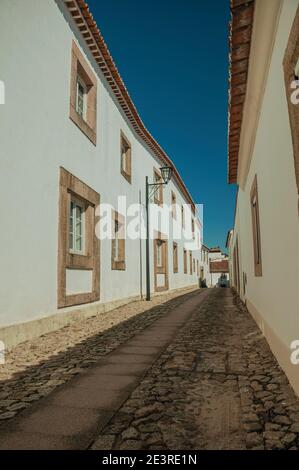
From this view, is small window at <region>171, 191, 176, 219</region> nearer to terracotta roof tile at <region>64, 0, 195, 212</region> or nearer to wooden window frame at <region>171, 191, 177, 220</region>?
wooden window frame at <region>171, 191, 177, 220</region>

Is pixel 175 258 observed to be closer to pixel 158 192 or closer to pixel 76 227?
pixel 158 192

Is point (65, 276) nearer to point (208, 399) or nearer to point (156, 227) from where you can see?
point (208, 399)

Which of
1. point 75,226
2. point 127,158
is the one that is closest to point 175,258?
point 127,158

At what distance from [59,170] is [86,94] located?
293 cm

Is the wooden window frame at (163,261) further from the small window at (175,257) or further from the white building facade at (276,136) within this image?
the white building facade at (276,136)

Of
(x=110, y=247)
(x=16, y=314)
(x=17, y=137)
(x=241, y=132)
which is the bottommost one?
(x=16, y=314)

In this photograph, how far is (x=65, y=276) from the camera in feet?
20.1

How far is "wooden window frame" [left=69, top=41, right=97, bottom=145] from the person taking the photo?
6.75m

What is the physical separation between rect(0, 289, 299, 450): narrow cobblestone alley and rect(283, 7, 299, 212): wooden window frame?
1.71 metres

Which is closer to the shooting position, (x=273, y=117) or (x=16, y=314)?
(x=273, y=117)

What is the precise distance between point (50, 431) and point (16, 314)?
286 cm

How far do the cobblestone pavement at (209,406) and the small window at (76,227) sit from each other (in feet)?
12.0

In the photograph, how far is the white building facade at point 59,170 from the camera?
183 inches
